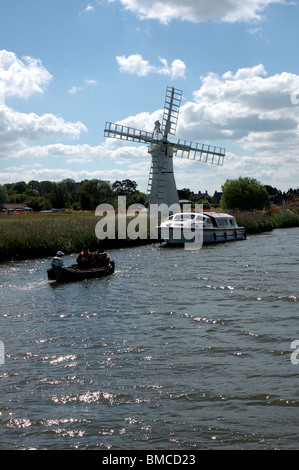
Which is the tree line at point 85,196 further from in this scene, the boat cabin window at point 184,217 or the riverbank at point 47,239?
the riverbank at point 47,239

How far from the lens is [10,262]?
26.6 m

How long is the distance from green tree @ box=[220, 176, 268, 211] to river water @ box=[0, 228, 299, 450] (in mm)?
60347

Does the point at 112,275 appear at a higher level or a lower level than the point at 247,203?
lower

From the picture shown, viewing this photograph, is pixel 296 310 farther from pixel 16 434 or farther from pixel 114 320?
pixel 16 434

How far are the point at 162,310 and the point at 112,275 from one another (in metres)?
7.58

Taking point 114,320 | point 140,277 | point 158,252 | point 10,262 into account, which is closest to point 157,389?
point 114,320

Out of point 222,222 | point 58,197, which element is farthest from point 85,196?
point 222,222

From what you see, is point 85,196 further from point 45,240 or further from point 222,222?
point 45,240

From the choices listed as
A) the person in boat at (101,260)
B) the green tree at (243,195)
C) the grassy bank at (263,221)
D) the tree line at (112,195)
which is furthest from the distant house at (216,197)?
the person in boat at (101,260)

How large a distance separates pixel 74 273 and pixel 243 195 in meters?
→ 60.8

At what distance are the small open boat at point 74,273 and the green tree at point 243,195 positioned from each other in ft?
193

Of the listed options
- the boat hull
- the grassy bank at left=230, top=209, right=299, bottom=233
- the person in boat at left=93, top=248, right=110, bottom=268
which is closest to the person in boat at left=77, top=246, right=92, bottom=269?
the person in boat at left=93, top=248, right=110, bottom=268

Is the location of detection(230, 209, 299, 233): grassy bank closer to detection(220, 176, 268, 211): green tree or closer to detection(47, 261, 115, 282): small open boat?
detection(220, 176, 268, 211): green tree

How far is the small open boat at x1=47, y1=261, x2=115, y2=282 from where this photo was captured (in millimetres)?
20000
